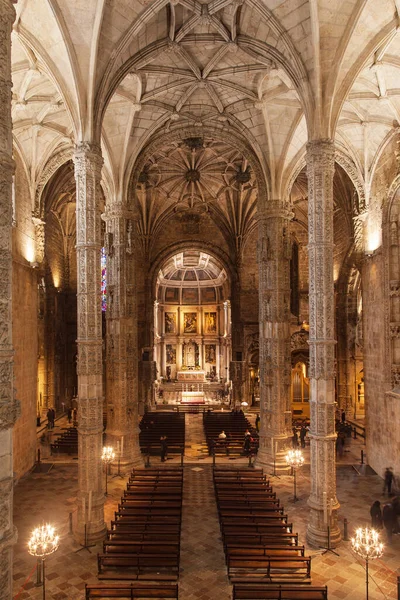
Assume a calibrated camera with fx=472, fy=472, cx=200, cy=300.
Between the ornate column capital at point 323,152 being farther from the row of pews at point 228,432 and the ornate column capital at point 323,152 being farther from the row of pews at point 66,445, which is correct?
the row of pews at point 66,445

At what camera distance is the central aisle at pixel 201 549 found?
11117 millimetres

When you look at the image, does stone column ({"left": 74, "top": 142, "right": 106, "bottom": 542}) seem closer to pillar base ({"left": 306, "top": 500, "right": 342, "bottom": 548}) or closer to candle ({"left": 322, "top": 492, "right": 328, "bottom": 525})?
pillar base ({"left": 306, "top": 500, "right": 342, "bottom": 548})

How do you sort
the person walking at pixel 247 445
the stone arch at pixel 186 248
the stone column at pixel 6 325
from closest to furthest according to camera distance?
the stone column at pixel 6 325, the person walking at pixel 247 445, the stone arch at pixel 186 248

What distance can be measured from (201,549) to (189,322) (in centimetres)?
3683

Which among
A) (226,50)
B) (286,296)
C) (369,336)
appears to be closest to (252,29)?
(226,50)

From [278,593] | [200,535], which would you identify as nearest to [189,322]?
[200,535]

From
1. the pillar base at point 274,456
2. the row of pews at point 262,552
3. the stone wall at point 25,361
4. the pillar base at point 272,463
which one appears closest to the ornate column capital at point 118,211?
→ the stone wall at point 25,361

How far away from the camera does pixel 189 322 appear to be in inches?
1961

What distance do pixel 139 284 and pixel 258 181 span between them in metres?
16.4

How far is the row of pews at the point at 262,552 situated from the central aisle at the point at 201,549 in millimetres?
500

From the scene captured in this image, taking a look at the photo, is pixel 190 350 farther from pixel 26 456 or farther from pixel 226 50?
pixel 226 50

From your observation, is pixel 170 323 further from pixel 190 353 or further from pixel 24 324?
pixel 24 324

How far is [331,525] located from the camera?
43.4 feet

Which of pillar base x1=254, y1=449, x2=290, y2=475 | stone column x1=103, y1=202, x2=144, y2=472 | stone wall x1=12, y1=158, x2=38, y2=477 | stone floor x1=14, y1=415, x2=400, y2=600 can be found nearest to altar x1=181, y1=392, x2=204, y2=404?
stone floor x1=14, y1=415, x2=400, y2=600
